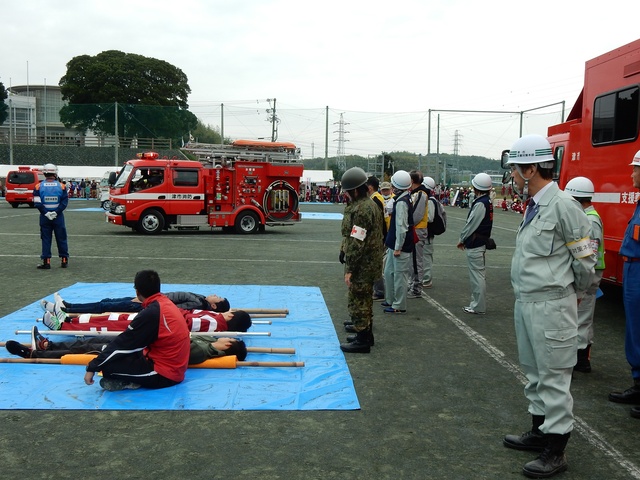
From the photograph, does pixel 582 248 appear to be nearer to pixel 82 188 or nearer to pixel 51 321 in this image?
pixel 51 321

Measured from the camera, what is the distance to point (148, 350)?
15.9 ft

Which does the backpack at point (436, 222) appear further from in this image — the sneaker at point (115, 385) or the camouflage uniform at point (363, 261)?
the sneaker at point (115, 385)

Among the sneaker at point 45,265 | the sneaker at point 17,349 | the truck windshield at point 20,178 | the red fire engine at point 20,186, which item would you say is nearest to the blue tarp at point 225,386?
the sneaker at point 17,349

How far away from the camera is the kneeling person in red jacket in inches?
180

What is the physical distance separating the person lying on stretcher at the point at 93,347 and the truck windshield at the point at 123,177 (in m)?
13.5

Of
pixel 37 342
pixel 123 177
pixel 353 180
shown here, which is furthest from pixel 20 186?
pixel 353 180

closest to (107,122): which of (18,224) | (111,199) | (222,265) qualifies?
(18,224)

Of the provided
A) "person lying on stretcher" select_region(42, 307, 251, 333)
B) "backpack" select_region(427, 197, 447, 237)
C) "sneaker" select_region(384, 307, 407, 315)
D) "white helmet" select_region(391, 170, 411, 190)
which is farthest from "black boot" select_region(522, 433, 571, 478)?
"backpack" select_region(427, 197, 447, 237)

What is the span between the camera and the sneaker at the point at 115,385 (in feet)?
15.5

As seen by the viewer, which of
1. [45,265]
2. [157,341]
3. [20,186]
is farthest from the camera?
[20,186]

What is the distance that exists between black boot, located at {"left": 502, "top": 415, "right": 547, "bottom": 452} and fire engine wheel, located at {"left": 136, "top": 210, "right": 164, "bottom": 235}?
53.9 ft

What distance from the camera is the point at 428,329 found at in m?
7.29

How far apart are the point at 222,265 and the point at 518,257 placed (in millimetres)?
9182

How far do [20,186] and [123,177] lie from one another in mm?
17056
